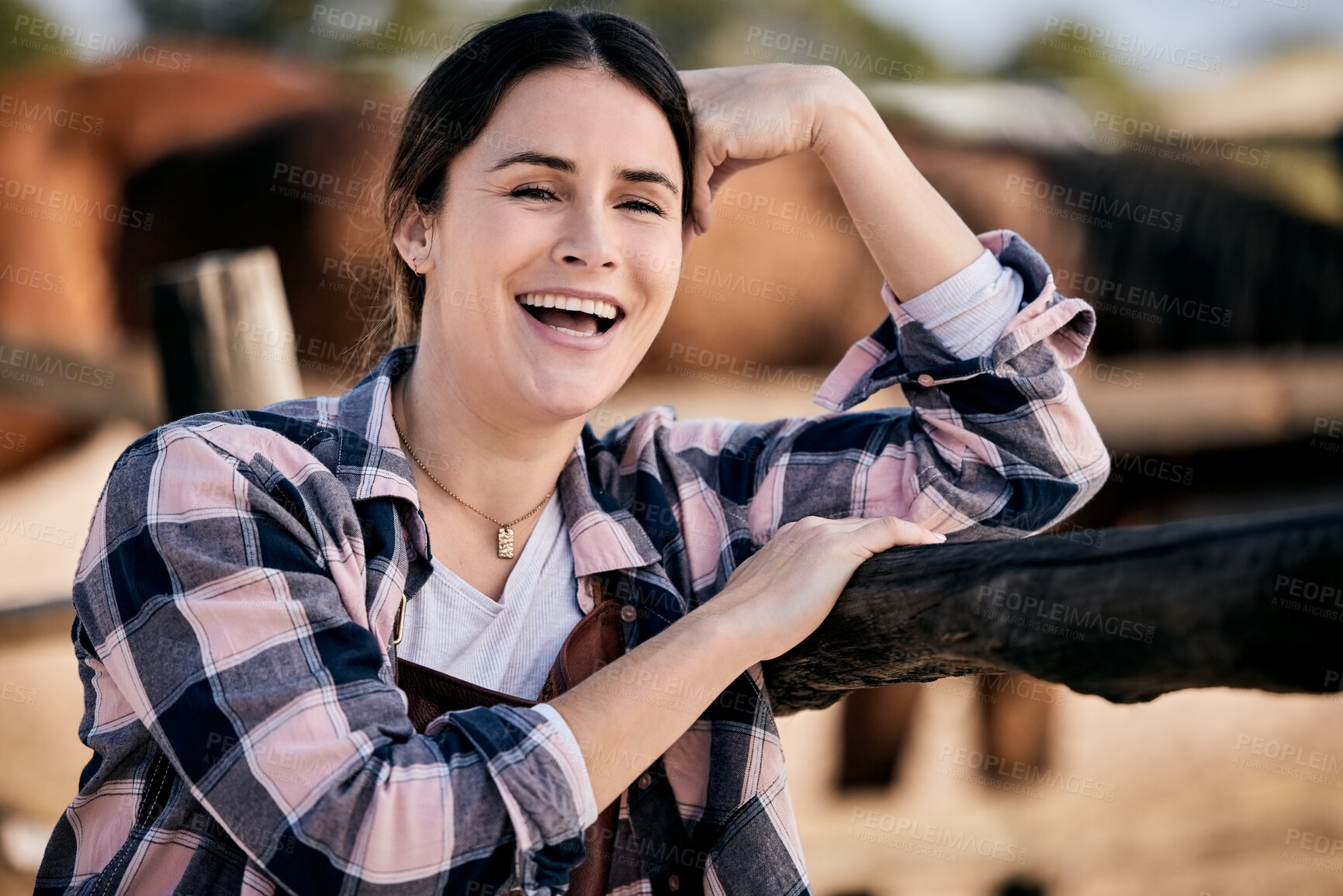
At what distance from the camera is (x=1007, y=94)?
207 inches

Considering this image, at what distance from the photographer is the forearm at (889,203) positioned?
1620 millimetres

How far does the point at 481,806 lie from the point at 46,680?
4225 mm

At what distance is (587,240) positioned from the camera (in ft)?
4.60

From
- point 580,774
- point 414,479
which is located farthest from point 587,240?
point 580,774

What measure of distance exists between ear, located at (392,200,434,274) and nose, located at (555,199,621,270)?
24 cm

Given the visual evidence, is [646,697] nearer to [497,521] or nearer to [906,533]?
[906,533]

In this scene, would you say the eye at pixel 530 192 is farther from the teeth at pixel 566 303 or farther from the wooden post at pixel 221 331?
the wooden post at pixel 221 331

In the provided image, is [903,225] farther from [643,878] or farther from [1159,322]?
[1159,322]

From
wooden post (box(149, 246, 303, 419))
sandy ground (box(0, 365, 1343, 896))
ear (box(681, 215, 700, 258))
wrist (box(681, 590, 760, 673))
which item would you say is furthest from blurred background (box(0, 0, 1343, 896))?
wrist (box(681, 590, 760, 673))

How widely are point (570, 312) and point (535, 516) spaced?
0.89 ft

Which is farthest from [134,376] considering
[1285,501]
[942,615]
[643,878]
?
[1285,501]

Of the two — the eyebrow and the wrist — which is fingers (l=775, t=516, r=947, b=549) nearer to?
the wrist

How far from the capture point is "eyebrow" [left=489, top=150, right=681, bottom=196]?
1425 millimetres

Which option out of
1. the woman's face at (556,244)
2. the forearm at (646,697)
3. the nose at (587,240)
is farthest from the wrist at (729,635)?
the nose at (587,240)
